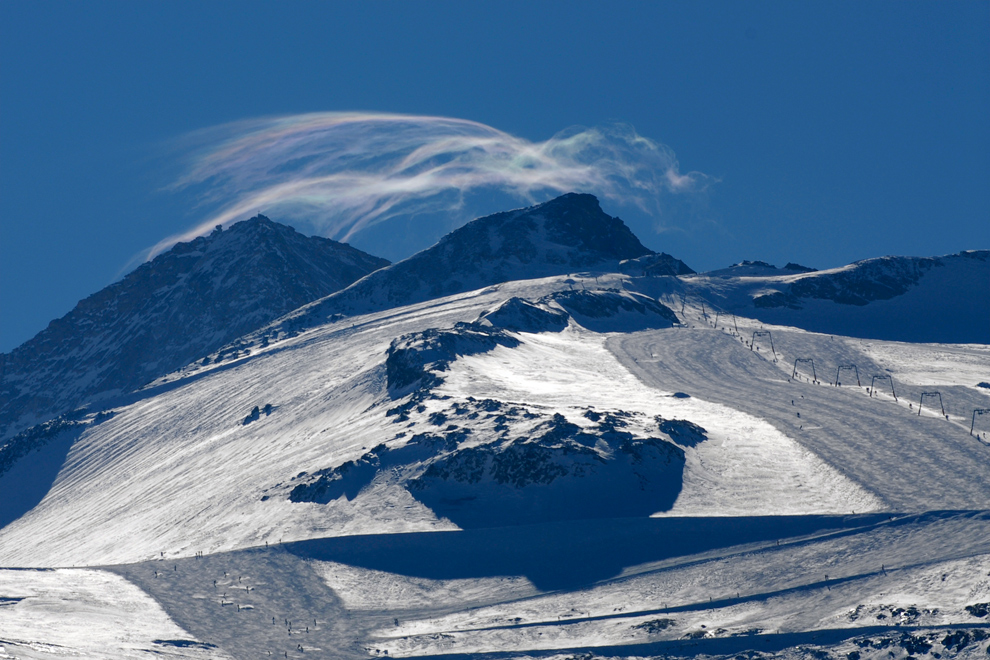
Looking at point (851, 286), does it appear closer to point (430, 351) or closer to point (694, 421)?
point (430, 351)

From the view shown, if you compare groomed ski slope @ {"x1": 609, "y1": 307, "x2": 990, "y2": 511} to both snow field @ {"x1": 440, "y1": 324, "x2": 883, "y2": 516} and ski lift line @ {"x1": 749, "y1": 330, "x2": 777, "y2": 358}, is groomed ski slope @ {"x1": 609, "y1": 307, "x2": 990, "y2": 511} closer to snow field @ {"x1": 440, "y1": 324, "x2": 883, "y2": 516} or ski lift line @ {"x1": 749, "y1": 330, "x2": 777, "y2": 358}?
ski lift line @ {"x1": 749, "y1": 330, "x2": 777, "y2": 358}

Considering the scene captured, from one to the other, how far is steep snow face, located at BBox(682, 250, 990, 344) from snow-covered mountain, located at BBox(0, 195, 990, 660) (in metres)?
32.5

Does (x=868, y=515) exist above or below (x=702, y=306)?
below

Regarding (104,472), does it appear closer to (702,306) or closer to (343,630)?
(343,630)

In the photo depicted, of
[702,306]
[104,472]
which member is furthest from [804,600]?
[702,306]

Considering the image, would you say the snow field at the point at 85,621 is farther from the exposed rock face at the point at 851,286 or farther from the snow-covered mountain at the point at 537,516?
the exposed rock face at the point at 851,286

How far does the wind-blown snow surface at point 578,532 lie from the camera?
2402 inches

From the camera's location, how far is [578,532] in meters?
77.0

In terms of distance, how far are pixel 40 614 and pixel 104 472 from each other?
69.3 m

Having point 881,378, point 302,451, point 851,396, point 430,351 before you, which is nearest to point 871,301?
point 881,378

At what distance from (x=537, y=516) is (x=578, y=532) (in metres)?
3.98

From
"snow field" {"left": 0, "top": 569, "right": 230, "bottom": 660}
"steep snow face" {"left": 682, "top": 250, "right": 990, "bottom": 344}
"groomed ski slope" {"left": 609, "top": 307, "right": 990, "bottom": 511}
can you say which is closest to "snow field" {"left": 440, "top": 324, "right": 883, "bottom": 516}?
"groomed ski slope" {"left": 609, "top": 307, "right": 990, "bottom": 511}

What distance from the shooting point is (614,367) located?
12862cm

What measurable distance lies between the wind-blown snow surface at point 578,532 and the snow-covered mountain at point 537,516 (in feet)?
0.88
